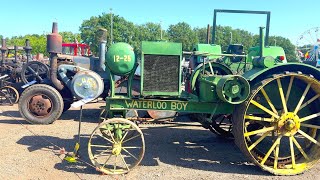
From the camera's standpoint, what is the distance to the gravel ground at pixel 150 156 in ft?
14.5

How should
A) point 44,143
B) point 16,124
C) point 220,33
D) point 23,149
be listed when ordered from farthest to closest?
point 220,33 < point 16,124 < point 44,143 < point 23,149

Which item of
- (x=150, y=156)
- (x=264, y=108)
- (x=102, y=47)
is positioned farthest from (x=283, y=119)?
(x=102, y=47)

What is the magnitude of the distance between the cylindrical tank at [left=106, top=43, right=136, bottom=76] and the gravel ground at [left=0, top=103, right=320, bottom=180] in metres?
1.23

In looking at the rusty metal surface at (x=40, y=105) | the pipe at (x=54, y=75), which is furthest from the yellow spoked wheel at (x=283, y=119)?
the pipe at (x=54, y=75)

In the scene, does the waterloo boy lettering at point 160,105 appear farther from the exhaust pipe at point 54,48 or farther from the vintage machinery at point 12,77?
the vintage machinery at point 12,77

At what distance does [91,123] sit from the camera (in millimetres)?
7984

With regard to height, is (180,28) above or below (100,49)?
above

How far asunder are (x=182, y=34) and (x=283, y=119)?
61.1m

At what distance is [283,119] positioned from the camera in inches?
175

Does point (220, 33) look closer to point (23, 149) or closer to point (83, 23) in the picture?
point (83, 23)

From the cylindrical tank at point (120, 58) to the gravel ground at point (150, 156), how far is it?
123cm

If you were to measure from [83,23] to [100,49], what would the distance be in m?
47.0

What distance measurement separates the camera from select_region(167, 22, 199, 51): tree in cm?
6172

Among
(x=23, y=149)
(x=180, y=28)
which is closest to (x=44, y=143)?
(x=23, y=149)
